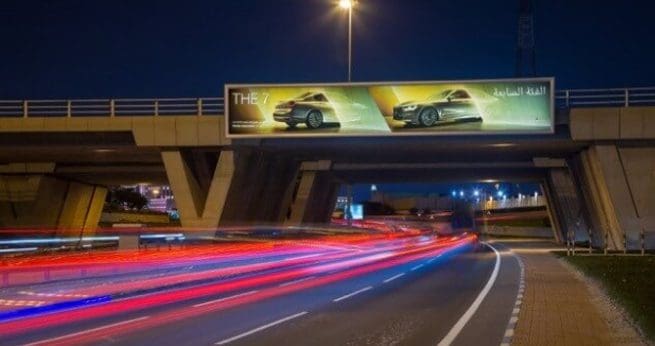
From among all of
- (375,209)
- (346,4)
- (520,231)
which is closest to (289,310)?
(346,4)

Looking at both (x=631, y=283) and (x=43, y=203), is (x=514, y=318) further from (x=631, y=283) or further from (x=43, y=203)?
(x=43, y=203)

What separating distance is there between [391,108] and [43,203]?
24247 millimetres

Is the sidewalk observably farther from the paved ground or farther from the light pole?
the light pole

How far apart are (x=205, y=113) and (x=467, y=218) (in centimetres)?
5344

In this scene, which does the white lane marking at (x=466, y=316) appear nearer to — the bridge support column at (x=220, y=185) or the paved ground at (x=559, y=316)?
the paved ground at (x=559, y=316)

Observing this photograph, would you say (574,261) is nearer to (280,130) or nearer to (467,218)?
(280,130)

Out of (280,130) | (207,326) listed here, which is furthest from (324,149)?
(207,326)

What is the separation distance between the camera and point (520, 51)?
74.1 m

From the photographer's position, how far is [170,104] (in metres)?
45.2

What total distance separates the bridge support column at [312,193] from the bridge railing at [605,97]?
19231mm

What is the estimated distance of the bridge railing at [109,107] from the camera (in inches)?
1736

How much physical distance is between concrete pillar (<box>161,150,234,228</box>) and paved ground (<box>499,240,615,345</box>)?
20.0 meters

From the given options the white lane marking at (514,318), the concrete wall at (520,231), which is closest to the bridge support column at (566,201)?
the concrete wall at (520,231)

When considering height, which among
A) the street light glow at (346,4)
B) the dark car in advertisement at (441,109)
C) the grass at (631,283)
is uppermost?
the street light glow at (346,4)
